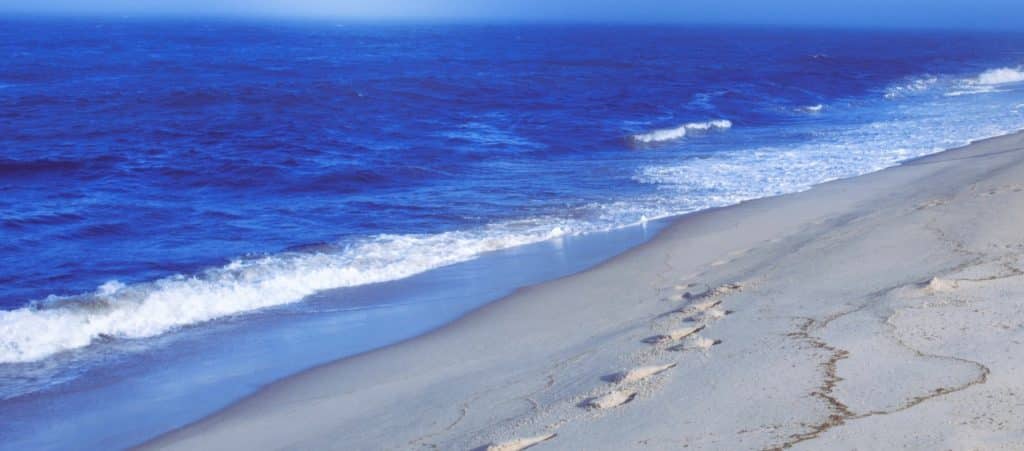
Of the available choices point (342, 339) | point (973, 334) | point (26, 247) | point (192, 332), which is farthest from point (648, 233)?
point (26, 247)

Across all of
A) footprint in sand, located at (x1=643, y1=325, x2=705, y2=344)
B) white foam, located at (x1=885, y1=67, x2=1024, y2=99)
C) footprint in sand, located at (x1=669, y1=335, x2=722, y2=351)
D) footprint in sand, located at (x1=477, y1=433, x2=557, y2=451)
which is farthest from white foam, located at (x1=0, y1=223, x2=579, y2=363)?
white foam, located at (x1=885, y1=67, x2=1024, y2=99)

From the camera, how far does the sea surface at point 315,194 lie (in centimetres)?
805

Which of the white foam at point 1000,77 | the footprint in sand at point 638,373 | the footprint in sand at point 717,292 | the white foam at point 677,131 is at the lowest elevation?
the white foam at point 1000,77

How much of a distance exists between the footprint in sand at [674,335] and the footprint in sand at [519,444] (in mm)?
1704

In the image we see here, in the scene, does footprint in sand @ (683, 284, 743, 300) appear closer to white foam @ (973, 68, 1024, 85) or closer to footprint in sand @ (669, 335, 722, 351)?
footprint in sand @ (669, 335, 722, 351)

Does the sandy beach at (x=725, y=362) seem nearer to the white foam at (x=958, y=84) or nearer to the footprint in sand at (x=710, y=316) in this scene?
the footprint in sand at (x=710, y=316)

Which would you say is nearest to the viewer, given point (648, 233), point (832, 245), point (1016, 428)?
point (1016, 428)

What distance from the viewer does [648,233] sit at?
474 inches

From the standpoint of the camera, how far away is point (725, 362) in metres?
5.70

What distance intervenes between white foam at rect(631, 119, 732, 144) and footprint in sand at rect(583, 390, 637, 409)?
682 inches

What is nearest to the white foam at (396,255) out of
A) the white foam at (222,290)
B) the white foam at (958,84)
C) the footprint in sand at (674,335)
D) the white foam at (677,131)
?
the white foam at (222,290)

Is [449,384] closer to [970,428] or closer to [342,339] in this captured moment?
[342,339]

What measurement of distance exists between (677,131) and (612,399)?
19.1 metres

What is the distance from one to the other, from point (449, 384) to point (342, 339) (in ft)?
6.58
